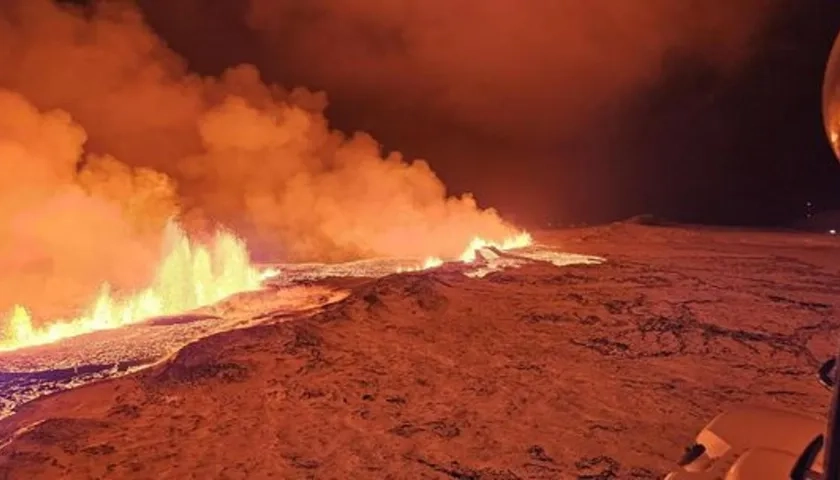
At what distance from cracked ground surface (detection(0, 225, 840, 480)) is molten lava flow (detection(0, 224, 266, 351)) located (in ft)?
13.9

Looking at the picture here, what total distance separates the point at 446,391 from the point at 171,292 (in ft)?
34.1

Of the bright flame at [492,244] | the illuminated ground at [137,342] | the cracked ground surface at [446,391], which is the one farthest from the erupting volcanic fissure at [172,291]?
Result: the cracked ground surface at [446,391]

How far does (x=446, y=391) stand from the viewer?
791 cm

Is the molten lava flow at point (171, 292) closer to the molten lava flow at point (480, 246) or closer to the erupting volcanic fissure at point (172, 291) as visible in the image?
the erupting volcanic fissure at point (172, 291)

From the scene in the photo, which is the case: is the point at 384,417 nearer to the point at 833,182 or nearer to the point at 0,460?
the point at 0,460

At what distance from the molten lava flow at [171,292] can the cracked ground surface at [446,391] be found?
4244 millimetres

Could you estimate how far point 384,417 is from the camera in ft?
23.2

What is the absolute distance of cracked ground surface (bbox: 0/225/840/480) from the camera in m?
6.01

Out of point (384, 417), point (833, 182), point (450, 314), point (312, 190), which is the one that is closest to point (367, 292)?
point (450, 314)

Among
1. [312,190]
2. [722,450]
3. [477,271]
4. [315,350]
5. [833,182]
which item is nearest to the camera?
[722,450]

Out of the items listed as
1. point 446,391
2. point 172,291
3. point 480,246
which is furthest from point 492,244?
point 446,391

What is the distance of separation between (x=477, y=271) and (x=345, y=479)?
13.2 metres

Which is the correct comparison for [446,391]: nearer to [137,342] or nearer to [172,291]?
[137,342]

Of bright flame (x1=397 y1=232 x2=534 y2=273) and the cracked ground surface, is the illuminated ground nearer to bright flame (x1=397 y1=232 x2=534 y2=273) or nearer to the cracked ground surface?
the cracked ground surface
